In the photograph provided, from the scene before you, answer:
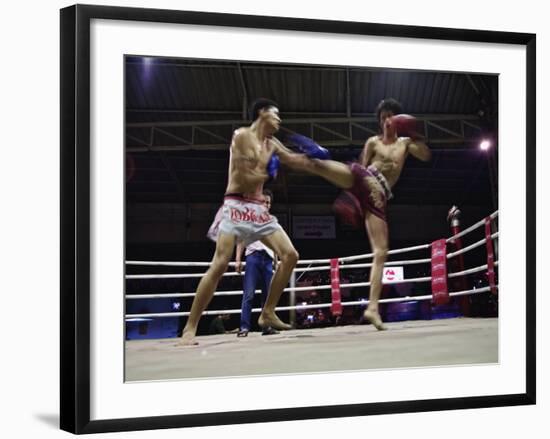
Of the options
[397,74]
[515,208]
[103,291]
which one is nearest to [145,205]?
[103,291]

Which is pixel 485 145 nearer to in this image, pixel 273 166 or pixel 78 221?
pixel 273 166

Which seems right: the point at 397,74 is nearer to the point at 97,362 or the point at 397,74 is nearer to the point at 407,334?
the point at 407,334

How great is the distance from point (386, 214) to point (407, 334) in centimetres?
61

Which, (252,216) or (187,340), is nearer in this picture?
(187,340)

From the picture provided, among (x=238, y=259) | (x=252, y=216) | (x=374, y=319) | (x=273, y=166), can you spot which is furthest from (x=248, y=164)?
(x=374, y=319)

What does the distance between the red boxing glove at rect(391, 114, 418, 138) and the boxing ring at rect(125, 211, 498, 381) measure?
0.55m

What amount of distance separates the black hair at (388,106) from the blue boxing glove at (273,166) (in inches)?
23.0

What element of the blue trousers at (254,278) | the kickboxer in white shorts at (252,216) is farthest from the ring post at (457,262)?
the blue trousers at (254,278)

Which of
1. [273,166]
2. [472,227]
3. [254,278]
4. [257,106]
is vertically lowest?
[254,278]

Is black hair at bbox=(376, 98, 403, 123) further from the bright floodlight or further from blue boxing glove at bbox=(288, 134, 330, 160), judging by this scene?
the bright floodlight

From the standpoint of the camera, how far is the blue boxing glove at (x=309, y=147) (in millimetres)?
4363

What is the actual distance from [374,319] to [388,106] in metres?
1.07

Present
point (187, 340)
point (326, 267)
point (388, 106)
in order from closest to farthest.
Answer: point (187, 340)
point (326, 267)
point (388, 106)

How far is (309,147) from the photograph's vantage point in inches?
173
